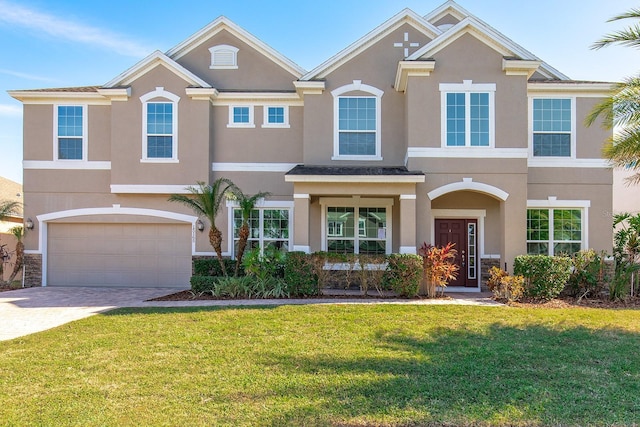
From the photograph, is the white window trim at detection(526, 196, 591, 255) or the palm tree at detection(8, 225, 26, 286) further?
the palm tree at detection(8, 225, 26, 286)

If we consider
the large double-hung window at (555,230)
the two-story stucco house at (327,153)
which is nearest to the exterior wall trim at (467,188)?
the two-story stucco house at (327,153)

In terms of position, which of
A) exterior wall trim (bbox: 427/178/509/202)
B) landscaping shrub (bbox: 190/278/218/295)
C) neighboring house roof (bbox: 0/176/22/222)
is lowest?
landscaping shrub (bbox: 190/278/218/295)

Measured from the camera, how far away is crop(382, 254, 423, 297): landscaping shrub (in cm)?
1218

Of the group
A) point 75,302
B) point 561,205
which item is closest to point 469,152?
point 561,205

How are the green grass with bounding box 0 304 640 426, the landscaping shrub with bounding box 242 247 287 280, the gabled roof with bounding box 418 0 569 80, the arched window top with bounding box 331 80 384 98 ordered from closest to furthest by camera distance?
the green grass with bounding box 0 304 640 426
the landscaping shrub with bounding box 242 247 287 280
the gabled roof with bounding box 418 0 569 80
the arched window top with bounding box 331 80 384 98

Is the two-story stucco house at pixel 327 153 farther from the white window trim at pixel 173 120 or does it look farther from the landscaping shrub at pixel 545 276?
the landscaping shrub at pixel 545 276

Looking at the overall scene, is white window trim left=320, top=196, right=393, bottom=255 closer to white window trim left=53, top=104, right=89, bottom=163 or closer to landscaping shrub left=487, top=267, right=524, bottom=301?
landscaping shrub left=487, top=267, right=524, bottom=301

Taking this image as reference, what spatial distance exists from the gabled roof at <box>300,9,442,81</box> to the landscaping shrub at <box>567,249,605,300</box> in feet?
29.5

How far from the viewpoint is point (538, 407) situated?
16.2 ft

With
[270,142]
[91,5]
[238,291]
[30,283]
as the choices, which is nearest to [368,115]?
[270,142]

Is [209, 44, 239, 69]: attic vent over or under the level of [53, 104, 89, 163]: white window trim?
over

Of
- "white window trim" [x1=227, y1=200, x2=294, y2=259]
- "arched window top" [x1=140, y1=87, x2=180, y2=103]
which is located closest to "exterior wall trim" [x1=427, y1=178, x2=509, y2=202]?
"white window trim" [x1=227, y1=200, x2=294, y2=259]

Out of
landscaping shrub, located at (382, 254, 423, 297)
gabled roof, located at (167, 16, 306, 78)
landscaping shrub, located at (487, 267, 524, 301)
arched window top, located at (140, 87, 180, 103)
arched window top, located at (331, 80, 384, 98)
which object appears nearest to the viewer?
landscaping shrub, located at (487, 267, 524, 301)

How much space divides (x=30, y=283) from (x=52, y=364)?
11.4 m
